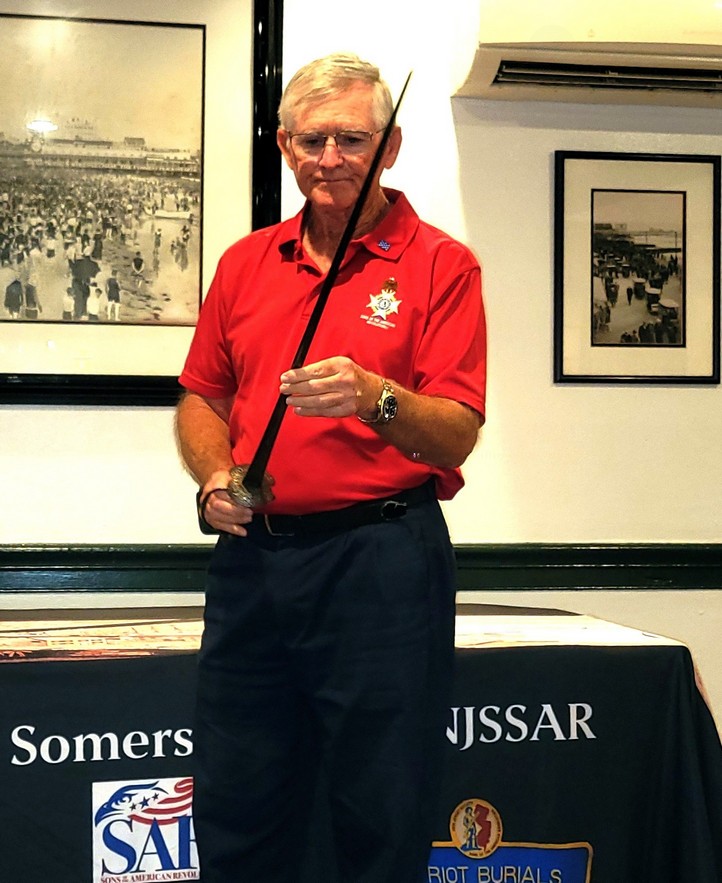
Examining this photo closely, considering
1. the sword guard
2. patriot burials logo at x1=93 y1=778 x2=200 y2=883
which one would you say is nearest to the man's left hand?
the sword guard

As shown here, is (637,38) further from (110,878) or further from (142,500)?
(110,878)

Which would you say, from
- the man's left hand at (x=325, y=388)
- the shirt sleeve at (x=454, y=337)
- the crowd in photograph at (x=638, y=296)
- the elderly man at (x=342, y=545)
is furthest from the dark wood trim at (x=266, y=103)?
the man's left hand at (x=325, y=388)

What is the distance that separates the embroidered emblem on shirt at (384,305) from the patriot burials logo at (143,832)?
85 cm

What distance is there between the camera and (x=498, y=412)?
246 centimetres

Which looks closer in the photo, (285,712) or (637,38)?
(285,712)

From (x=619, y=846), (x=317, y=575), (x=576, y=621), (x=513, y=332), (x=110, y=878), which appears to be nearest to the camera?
(x=317, y=575)

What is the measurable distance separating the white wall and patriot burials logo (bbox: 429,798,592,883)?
786 millimetres

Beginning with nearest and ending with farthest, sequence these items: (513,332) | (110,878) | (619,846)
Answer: (110,878)
(619,846)
(513,332)

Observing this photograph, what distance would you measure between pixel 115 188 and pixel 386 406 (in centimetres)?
135

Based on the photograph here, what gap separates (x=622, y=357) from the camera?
2.48 metres

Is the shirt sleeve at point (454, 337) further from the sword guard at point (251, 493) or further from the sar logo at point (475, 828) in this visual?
the sar logo at point (475, 828)

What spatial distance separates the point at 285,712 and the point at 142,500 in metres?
1.09

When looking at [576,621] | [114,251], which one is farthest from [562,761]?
[114,251]

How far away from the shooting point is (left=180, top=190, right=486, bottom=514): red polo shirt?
1.32m
